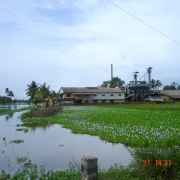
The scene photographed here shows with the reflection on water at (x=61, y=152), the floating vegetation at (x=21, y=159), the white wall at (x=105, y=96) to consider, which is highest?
the white wall at (x=105, y=96)

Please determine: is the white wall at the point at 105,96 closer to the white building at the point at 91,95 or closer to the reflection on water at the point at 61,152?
the white building at the point at 91,95

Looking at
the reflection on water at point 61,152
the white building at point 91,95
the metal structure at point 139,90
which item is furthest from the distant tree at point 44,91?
the reflection on water at point 61,152

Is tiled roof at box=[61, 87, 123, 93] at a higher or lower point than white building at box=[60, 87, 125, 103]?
higher

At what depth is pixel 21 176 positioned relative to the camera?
5.13m

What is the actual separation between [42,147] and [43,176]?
589 centimetres

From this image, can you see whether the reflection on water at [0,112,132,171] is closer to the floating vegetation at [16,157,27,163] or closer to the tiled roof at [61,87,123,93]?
the floating vegetation at [16,157,27,163]

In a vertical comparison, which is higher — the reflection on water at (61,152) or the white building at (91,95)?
the white building at (91,95)

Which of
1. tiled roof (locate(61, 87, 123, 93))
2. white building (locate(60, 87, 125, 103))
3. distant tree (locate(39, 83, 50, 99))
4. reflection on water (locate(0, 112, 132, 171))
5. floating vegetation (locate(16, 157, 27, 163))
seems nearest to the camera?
reflection on water (locate(0, 112, 132, 171))

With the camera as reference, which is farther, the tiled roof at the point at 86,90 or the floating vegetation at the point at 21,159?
the tiled roof at the point at 86,90

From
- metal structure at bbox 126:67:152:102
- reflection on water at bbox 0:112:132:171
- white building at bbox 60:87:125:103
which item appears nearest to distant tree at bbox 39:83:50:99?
white building at bbox 60:87:125:103

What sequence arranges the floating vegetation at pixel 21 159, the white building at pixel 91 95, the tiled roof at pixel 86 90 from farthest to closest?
1. the tiled roof at pixel 86 90
2. the white building at pixel 91 95
3. the floating vegetation at pixel 21 159

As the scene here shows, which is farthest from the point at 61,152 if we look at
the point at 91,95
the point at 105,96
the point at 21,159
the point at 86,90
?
the point at 105,96

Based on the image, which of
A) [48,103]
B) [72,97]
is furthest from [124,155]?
[72,97]

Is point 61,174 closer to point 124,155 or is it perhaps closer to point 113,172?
point 113,172
